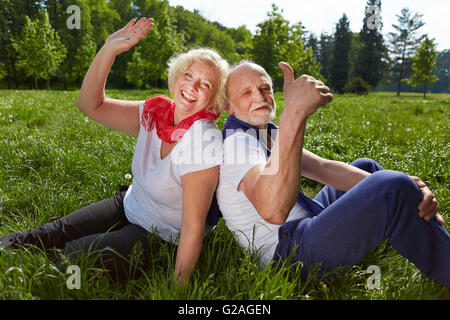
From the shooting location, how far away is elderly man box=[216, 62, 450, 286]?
1391mm

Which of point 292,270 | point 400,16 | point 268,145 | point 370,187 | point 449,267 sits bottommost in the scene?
point 292,270

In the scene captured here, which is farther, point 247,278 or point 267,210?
point 247,278

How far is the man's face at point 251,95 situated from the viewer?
1.92 m

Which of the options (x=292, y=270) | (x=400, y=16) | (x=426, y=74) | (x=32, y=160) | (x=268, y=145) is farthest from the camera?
(x=400, y=16)

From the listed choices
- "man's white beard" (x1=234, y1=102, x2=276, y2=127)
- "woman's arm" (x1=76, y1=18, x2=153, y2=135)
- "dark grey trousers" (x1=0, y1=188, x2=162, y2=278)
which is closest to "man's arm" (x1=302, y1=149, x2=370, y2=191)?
"man's white beard" (x1=234, y1=102, x2=276, y2=127)

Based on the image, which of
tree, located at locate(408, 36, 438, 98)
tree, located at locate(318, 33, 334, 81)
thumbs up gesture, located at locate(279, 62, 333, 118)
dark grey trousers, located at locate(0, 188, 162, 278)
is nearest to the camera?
thumbs up gesture, located at locate(279, 62, 333, 118)

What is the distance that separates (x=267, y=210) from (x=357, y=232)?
501 mm

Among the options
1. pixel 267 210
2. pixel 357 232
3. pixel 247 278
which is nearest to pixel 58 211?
pixel 247 278

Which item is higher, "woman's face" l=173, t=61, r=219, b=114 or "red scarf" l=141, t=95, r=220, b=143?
"woman's face" l=173, t=61, r=219, b=114

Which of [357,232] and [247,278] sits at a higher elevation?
[357,232]

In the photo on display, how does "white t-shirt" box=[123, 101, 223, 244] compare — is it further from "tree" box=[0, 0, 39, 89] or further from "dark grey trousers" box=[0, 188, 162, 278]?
"tree" box=[0, 0, 39, 89]

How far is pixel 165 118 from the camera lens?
2092mm
